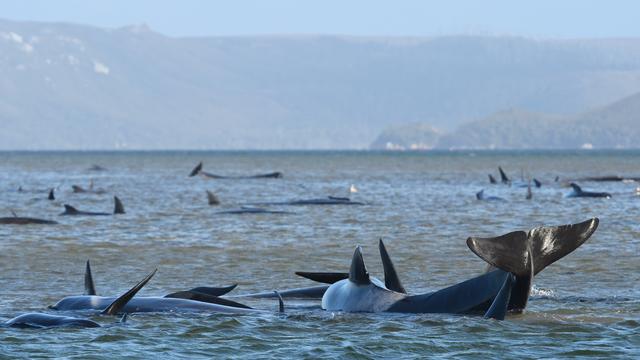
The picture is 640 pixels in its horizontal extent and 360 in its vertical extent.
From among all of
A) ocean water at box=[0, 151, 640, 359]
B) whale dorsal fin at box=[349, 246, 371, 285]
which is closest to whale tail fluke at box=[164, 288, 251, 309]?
ocean water at box=[0, 151, 640, 359]

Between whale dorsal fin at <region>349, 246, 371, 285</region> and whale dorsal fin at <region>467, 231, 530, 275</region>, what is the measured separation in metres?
1.99

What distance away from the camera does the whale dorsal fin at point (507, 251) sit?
47.6ft

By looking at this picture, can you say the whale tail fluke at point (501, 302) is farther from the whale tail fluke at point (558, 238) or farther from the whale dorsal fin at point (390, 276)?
the whale dorsal fin at point (390, 276)

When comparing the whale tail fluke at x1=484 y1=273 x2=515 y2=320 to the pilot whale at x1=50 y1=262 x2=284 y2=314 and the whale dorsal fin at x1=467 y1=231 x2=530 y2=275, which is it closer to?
the whale dorsal fin at x1=467 y1=231 x2=530 y2=275

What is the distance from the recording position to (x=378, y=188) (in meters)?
72.4

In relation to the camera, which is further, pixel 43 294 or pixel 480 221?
pixel 480 221

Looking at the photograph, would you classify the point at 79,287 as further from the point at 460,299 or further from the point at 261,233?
the point at 261,233

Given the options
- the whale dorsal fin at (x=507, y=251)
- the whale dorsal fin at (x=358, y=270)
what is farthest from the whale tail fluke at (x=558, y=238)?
the whale dorsal fin at (x=358, y=270)

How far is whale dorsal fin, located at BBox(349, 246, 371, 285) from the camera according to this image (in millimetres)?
16500

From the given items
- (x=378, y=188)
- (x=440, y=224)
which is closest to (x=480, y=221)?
(x=440, y=224)

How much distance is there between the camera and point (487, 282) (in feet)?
53.4

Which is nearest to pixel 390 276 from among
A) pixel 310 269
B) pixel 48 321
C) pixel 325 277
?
pixel 325 277

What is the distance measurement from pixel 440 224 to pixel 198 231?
21.9 feet

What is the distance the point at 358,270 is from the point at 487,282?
1.53 metres
